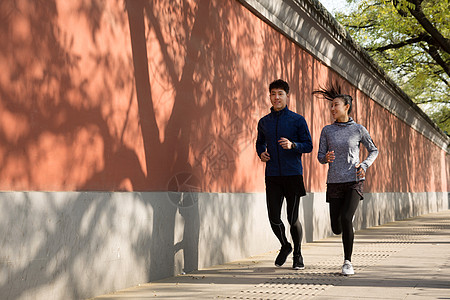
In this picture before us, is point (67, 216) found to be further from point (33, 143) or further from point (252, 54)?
point (252, 54)

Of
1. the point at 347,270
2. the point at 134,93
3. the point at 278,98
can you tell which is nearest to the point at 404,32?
the point at 278,98

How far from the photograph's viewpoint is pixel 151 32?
6.66m

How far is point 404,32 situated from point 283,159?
1545cm

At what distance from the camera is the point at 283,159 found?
7.10 m

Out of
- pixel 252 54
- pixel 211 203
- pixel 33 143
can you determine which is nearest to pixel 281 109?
pixel 211 203

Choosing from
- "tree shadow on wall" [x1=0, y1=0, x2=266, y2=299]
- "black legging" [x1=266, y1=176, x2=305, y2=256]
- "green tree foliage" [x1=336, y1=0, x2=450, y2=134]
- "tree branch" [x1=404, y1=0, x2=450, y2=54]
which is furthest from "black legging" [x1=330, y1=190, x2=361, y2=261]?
"tree branch" [x1=404, y1=0, x2=450, y2=54]

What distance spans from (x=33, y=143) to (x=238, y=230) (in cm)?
421

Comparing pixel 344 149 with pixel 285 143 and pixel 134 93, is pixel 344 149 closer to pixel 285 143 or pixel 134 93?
pixel 285 143

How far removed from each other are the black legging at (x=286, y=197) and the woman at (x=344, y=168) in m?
0.36

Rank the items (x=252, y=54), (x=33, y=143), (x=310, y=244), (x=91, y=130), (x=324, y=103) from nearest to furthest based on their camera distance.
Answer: (x=33, y=143)
(x=91, y=130)
(x=252, y=54)
(x=310, y=244)
(x=324, y=103)

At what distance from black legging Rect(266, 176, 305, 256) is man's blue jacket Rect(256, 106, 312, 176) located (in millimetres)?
85

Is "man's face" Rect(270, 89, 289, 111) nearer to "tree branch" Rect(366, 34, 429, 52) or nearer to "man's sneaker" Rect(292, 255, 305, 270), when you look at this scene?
"man's sneaker" Rect(292, 255, 305, 270)

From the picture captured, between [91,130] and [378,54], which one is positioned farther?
[378,54]

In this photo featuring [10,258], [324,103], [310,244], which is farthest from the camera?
[324,103]
